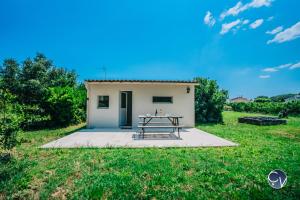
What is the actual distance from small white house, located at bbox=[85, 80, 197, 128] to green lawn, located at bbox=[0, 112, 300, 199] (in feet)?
19.4

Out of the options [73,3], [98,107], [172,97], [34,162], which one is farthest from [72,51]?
[34,162]

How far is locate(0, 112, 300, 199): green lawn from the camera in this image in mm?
3486

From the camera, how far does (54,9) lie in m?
12.5

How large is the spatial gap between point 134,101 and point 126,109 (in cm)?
84

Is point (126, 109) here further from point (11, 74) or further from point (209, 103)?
point (11, 74)

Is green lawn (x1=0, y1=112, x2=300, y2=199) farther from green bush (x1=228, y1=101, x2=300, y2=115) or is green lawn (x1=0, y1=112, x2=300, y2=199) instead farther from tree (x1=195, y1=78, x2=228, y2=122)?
green bush (x1=228, y1=101, x2=300, y2=115)

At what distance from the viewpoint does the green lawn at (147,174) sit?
3486 mm

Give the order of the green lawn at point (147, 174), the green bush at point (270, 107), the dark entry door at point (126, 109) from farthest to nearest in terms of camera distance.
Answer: the green bush at point (270, 107), the dark entry door at point (126, 109), the green lawn at point (147, 174)

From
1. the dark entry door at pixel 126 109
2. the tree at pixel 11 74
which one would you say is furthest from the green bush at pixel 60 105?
the dark entry door at pixel 126 109

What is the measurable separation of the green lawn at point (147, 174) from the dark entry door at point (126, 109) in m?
6.36

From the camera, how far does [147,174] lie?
13.9ft

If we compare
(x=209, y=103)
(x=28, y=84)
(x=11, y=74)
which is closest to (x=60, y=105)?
(x=28, y=84)

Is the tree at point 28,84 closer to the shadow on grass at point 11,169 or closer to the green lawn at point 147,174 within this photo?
the shadow on grass at point 11,169

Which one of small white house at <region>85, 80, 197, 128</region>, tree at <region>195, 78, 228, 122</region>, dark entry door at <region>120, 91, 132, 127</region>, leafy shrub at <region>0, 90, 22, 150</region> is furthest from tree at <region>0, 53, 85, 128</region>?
tree at <region>195, 78, 228, 122</region>
